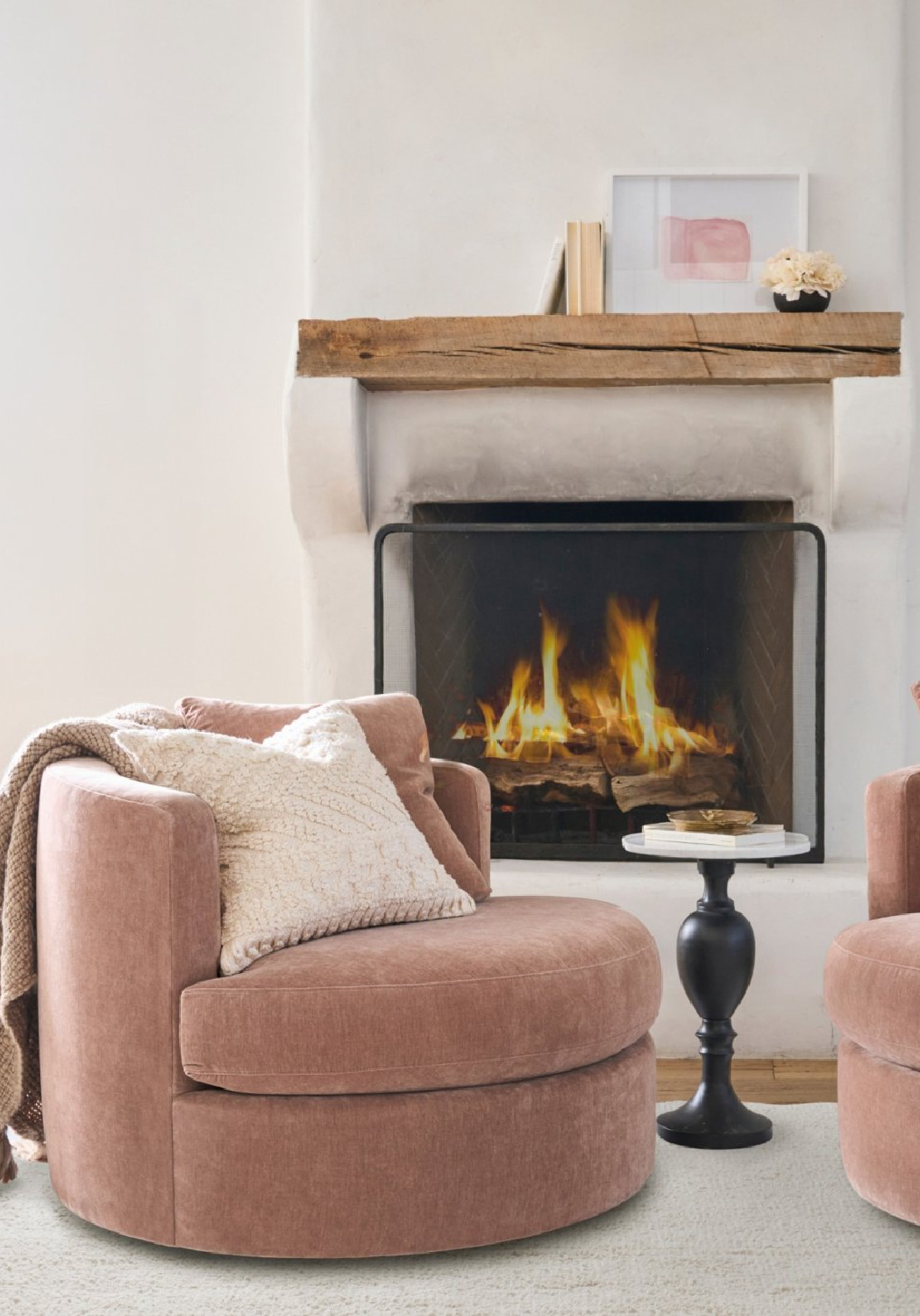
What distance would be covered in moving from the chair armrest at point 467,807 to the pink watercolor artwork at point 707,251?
1.51 meters

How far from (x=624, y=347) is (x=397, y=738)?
4.26ft

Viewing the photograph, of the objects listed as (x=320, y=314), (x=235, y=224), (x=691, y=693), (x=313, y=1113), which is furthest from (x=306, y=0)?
(x=313, y=1113)

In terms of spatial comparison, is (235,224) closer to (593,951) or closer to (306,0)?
(306,0)

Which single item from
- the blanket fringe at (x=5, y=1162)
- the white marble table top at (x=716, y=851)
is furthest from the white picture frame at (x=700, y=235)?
the blanket fringe at (x=5, y=1162)

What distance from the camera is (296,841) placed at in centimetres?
230

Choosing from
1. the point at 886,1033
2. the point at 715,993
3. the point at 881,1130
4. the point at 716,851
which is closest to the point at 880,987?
the point at 886,1033

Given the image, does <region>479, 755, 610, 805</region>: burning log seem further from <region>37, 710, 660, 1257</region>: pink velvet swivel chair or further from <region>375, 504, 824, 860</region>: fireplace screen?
<region>37, 710, 660, 1257</region>: pink velvet swivel chair

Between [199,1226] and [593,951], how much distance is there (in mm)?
707

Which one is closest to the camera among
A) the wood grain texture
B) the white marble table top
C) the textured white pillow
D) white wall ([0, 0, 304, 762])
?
the textured white pillow

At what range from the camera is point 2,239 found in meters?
4.09

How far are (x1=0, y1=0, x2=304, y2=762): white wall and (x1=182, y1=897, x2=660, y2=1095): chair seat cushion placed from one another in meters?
1.95

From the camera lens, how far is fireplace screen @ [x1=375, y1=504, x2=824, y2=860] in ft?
12.2

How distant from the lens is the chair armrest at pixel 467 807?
9.28 ft

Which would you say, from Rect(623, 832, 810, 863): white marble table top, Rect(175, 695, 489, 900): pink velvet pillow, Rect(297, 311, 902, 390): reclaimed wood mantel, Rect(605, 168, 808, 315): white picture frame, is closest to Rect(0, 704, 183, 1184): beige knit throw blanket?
Rect(175, 695, 489, 900): pink velvet pillow
